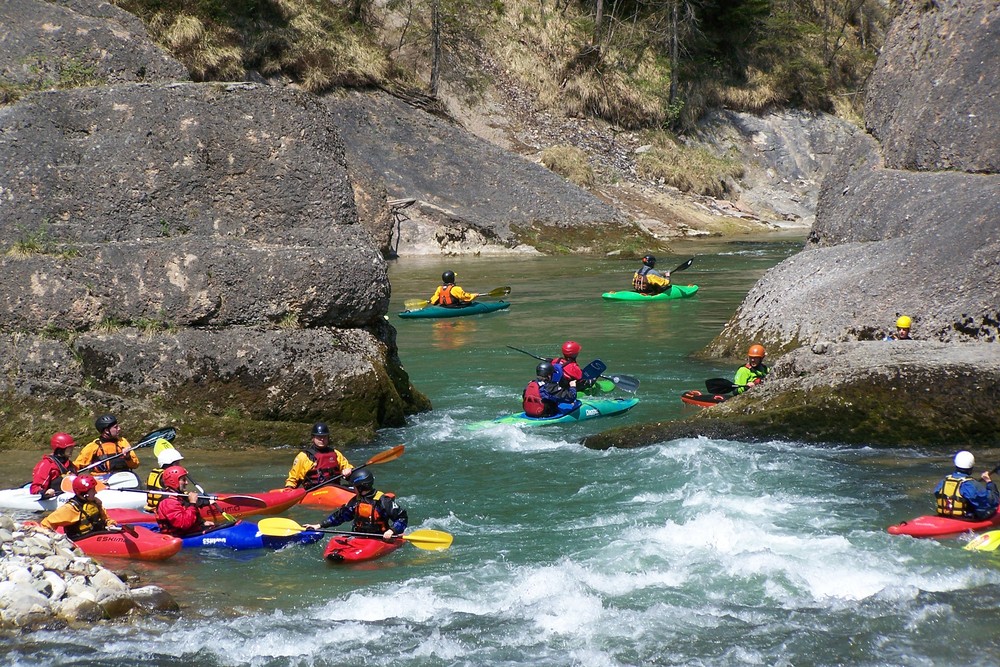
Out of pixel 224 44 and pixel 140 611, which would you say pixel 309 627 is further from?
pixel 224 44

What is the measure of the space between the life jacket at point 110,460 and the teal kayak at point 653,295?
45.6 feet

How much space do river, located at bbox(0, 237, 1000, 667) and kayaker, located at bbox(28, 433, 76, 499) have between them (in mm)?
879

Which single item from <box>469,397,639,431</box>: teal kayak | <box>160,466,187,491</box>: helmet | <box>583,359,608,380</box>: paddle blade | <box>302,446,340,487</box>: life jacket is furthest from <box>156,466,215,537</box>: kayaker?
<box>583,359,608,380</box>: paddle blade

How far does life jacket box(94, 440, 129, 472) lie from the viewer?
9.91 m

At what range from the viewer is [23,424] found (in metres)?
11.1

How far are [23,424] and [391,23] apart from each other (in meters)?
29.3

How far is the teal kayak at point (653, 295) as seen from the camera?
22375mm

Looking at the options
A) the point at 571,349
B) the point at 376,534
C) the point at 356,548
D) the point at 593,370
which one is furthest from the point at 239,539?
the point at 593,370

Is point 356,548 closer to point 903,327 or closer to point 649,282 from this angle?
point 903,327

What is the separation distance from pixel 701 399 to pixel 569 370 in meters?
1.74

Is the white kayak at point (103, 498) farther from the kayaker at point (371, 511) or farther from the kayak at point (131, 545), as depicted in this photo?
the kayaker at point (371, 511)

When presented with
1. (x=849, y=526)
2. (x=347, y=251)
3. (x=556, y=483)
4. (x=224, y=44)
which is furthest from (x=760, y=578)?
(x=224, y=44)

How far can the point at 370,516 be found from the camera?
8852mm

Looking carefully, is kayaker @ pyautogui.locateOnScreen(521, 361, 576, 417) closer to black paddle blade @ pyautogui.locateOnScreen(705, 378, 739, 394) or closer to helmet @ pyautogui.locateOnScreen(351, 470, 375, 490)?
black paddle blade @ pyautogui.locateOnScreen(705, 378, 739, 394)
